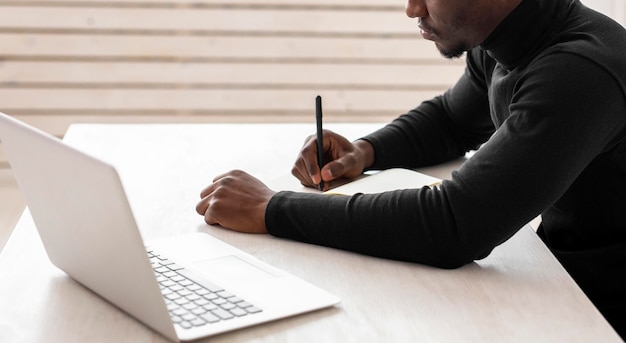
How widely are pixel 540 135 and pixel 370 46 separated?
9.16 ft

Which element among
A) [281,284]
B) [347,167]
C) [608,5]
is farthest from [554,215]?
[608,5]

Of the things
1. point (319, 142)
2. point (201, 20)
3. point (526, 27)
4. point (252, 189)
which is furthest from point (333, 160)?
point (201, 20)

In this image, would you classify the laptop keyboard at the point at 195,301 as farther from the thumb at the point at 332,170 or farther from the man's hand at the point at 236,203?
the thumb at the point at 332,170

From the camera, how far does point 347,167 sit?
67.5 inches

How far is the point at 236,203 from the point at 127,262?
42 centimetres

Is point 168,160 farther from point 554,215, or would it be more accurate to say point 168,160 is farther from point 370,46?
point 370,46

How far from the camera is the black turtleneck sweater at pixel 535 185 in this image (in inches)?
51.1

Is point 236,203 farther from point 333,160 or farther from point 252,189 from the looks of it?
point 333,160

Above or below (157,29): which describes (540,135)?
above

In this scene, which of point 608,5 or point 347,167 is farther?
point 608,5

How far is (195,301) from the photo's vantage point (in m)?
1.15

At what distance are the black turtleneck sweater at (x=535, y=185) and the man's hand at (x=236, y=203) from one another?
0.09ft

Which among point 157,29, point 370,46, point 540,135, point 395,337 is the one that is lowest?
point 157,29

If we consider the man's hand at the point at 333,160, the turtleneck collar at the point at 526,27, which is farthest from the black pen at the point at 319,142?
the turtleneck collar at the point at 526,27
